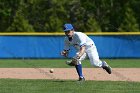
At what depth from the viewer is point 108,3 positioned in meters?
32.6

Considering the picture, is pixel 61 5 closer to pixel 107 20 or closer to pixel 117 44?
pixel 107 20

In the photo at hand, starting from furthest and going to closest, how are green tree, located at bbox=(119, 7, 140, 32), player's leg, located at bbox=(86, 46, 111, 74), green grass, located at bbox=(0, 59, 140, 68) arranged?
green tree, located at bbox=(119, 7, 140, 32) → green grass, located at bbox=(0, 59, 140, 68) → player's leg, located at bbox=(86, 46, 111, 74)

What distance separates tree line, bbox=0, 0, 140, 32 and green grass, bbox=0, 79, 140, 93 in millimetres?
19316

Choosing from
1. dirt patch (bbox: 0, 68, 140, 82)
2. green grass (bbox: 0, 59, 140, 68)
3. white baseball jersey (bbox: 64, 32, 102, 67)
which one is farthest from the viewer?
green grass (bbox: 0, 59, 140, 68)

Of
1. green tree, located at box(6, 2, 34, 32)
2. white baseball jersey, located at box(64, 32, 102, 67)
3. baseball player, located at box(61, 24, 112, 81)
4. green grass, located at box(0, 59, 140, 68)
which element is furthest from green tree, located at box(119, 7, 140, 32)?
white baseball jersey, located at box(64, 32, 102, 67)

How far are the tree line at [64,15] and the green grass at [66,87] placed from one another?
19316 mm

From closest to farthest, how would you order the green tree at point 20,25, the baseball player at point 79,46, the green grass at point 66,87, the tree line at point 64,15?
the green grass at point 66,87 → the baseball player at point 79,46 → the green tree at point 20,25 → the tree line at point 64,15

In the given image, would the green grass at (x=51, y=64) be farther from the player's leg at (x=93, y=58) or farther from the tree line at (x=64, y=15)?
the tree line at (x=64, y=15)

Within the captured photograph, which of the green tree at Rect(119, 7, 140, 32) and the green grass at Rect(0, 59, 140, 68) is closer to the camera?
the green grass at Rect(0, 59, 140, 68)

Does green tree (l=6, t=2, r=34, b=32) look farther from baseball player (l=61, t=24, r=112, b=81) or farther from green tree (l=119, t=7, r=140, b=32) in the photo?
baseball player (l=61, t=24, r=112, b=81)

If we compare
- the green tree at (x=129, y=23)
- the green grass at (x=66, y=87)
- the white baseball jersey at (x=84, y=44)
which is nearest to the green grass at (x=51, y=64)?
the white baseball jersey at (x=84, y=44)

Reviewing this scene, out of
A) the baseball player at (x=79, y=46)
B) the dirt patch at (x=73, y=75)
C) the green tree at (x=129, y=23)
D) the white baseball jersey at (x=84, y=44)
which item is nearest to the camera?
the baseball player at (x=79, y=46)

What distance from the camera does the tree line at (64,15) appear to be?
30.7 metres

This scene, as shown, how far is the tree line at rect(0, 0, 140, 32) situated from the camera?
30703 mm
